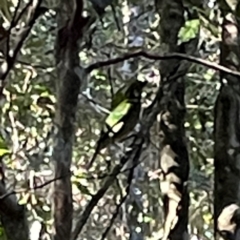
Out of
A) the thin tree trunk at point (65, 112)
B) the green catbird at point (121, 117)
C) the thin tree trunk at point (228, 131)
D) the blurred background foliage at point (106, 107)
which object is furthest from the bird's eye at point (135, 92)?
the blurred background foliage at point (106, 107)

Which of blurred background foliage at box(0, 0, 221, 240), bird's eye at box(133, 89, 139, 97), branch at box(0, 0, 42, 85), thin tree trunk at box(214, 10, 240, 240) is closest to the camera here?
branch at box(0, 0, 42, 85)

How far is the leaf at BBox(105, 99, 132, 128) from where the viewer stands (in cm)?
135

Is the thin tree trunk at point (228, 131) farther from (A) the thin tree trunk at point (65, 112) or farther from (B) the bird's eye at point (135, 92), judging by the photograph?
(A) the thin tree trunk at point (65, 112)

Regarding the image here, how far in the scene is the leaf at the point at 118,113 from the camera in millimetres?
1351

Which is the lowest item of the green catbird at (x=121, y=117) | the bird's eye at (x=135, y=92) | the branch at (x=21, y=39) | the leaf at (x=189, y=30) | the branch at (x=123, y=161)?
the branch at (x=123, y=161)

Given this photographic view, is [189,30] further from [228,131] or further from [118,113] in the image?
[118,113]

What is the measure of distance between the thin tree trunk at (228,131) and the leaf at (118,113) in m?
0.66

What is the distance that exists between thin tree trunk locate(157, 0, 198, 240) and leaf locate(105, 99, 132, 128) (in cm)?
56

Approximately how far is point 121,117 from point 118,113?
1 centimetres

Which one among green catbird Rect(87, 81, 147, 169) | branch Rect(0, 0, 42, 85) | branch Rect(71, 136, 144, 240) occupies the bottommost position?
branch Rect(71, 136, 144, 240)

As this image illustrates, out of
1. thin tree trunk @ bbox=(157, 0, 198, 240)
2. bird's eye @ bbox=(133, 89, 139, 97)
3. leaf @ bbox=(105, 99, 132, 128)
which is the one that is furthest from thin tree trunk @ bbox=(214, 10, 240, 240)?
leaf @ bbox=(105, 99, 132, 128)

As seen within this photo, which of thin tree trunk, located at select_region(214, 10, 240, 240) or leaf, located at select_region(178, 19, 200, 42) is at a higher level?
leaf, located at select_region(178, 19, 200, 42)

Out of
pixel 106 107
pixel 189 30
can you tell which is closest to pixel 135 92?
pixel 189 30

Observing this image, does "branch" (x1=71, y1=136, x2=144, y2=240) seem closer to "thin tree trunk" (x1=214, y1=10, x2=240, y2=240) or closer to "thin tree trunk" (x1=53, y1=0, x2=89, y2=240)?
"thin tree trunk" (x1=53, y1=0, x2=89, y2=240)
